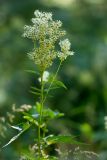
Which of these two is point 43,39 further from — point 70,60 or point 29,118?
point 70,60

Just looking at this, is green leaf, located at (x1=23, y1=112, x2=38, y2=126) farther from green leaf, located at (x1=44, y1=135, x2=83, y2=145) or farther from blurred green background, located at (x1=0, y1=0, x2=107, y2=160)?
blurred green background, located at (x1=0, y1=0, x2=107, y2=160)

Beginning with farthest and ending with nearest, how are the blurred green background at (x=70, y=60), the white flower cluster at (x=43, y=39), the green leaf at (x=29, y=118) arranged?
the blurred green background at (x=70, y=60) → the green leaf at (x=29, y=118) → the white flower cluster at (x=43, y=39)

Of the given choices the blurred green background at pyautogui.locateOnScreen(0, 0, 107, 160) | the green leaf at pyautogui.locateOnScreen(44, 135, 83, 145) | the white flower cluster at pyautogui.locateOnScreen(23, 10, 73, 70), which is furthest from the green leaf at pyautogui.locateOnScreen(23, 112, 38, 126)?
the blurred green background at pyautogui.locateOnScreen(0, 0, 107, 160)

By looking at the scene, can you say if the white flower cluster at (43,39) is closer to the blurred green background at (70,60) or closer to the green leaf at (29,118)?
the green leaf at (29,118)

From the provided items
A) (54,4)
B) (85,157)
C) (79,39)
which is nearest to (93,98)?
(79,39)

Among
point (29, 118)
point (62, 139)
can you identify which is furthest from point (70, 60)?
point (62, 139)

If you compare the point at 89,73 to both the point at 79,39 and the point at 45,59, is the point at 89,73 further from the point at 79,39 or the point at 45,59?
the point at 45,59

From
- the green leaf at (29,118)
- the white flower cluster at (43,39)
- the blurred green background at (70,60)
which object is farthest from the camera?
the blurred green background at (70,60)

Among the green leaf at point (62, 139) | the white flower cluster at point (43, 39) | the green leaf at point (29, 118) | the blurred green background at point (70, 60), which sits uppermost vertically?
the blurred green background at point (70, 60)

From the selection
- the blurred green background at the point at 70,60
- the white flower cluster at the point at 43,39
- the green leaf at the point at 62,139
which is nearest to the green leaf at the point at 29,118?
the green leaf at the point at 62,139
